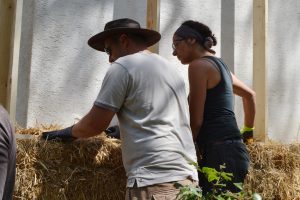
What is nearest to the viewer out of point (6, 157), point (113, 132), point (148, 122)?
point (6, 157)

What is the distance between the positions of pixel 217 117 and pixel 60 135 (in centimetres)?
103

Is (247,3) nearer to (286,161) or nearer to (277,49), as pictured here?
(277,49)

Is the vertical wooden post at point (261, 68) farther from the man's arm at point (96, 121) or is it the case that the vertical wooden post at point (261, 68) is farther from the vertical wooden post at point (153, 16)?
the man's arm at point (96, 121)

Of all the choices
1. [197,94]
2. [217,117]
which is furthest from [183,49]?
[217,117]

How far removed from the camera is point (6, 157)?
252cm

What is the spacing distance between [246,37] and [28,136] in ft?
9.37

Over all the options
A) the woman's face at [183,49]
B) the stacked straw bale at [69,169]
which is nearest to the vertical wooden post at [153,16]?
the woman's face at [183,49]

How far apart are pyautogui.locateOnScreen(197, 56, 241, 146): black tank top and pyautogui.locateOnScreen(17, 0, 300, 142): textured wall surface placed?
1.56m

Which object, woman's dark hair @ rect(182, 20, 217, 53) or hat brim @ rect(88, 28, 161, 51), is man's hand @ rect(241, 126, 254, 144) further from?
hat brim @ rect(88, 28, 161, 51)

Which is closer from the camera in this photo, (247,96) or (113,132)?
(113,132)

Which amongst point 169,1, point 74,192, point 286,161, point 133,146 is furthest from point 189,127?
point 169,1

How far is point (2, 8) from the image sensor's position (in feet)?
14.0

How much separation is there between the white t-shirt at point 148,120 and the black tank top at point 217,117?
0.39 meters

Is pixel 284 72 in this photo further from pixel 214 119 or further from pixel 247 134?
pixel 214 119
